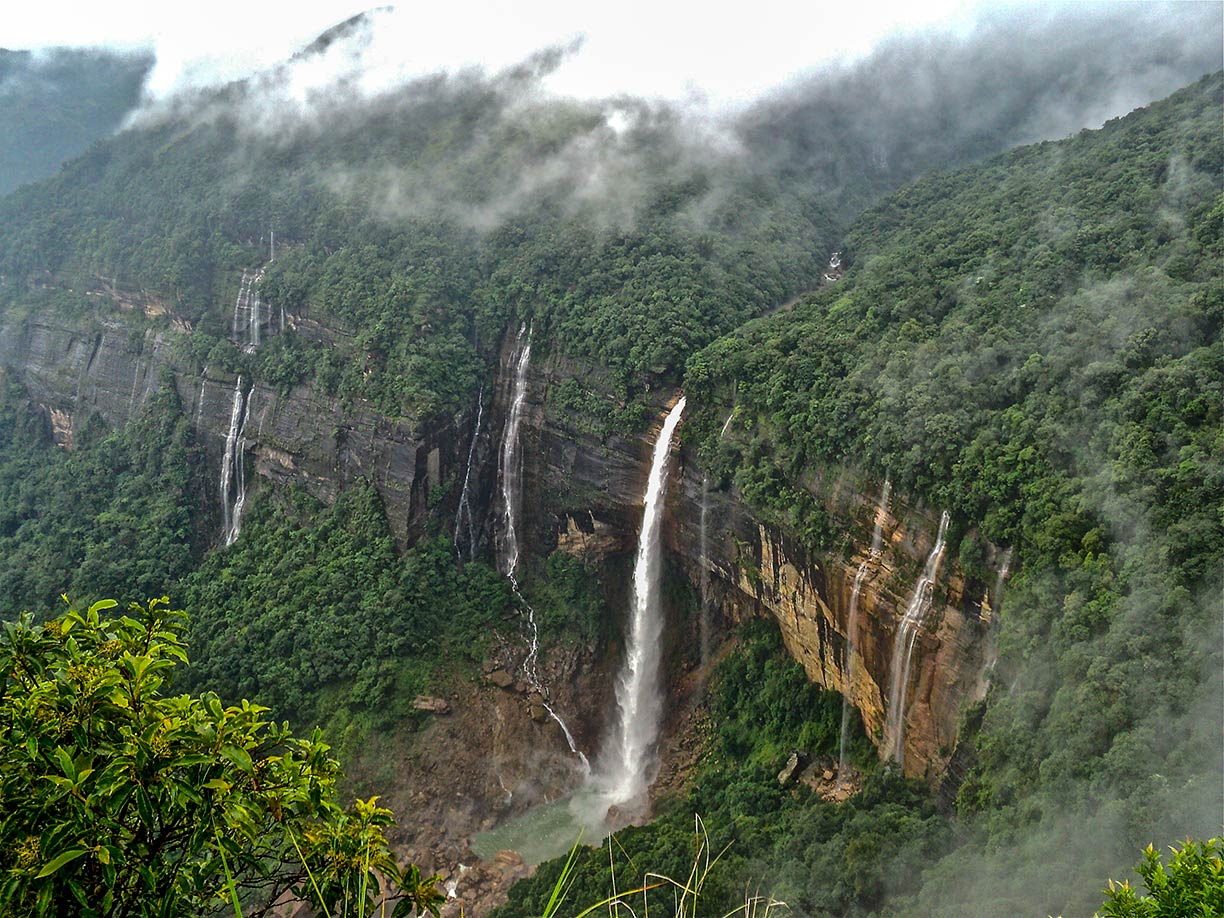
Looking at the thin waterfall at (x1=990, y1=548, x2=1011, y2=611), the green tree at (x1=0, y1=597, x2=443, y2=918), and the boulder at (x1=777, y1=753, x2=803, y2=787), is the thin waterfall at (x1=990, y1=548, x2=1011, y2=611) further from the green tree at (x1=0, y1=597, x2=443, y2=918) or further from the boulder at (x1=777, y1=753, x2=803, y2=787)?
the green tree at (x1=0, y1=597, x2=443, y2=918)

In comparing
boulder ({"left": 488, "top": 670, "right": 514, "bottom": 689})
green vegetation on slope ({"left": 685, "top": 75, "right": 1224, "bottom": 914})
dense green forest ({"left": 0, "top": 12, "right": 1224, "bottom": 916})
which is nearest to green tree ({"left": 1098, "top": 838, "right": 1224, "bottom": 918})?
dense green forest ({"left": 0, "top": 12, "right": 1224, "bottom": 916})

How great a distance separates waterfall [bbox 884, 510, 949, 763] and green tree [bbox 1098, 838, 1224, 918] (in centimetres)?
1111

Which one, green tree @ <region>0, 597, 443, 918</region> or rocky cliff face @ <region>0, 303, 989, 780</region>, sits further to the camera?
rocky cliff face @ <region>0, 303, 989, 780</region>

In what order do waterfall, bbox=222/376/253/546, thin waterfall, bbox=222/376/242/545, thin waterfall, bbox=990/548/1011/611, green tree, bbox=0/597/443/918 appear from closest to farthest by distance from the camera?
green tree, bbox=0/597/443/918 < thin waterfall, bbox=990/548/1011/611 < waterfall, bbox=222/376/253/546 < thin waterfall, bbox=222/376/242/545

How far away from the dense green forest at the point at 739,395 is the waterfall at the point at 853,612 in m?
0.49

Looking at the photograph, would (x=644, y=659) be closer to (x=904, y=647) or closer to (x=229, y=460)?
(x=904, y=647)

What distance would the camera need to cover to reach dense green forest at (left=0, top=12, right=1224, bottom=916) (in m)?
14.3

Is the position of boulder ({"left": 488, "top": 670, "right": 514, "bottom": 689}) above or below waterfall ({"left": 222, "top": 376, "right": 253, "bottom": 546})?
below

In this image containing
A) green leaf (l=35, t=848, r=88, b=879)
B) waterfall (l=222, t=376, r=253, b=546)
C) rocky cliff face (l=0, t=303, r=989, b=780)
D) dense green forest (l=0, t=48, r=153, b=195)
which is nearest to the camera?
green leaf (l=35, t=848, r=88, b=879)

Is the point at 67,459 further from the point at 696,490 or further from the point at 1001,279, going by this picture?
the point at 1001,279

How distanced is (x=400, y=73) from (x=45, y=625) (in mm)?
45856

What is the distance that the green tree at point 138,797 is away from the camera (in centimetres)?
378

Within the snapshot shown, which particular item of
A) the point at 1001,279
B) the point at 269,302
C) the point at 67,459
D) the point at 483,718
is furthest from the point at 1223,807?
the point at 67,459

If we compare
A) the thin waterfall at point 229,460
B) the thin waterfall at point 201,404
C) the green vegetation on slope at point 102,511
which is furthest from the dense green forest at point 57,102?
the thin waterfall at point 229,460
